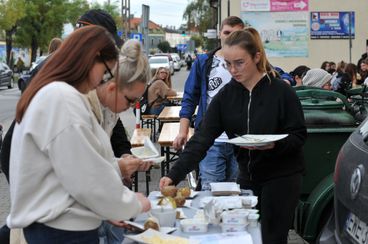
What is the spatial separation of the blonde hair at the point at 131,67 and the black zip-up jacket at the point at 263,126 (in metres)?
1.12

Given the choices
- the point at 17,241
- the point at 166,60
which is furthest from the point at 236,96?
the point at 166,60

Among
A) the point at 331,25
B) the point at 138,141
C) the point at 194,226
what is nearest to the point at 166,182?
the point at 194,226

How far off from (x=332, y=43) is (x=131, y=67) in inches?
837

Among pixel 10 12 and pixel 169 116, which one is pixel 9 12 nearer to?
pixel 10 12

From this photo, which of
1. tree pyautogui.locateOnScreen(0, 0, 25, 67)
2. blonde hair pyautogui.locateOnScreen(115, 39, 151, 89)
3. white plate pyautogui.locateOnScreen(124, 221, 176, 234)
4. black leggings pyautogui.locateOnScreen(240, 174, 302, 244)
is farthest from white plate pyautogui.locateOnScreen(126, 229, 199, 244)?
tree pyautogui.locateOnScreen(0, 0, 25, 67)

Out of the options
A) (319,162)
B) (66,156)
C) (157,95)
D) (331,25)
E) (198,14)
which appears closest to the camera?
(66,156)

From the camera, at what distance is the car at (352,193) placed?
2.97 meters

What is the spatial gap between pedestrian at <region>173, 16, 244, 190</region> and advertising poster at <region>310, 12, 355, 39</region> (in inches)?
718

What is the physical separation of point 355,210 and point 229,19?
2.32 m

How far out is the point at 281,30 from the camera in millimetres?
21953

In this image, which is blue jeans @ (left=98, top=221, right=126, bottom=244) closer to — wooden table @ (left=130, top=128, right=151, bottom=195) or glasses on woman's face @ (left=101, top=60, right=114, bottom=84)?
glasses on woman's face @ (left=101, top=60, right=114, bottom=84)

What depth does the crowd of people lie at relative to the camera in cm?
213

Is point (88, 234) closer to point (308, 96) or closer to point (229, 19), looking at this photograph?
point (229, 19)

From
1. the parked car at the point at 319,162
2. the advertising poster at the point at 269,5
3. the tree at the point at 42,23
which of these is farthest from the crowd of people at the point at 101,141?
the tree at the point at 42,23
